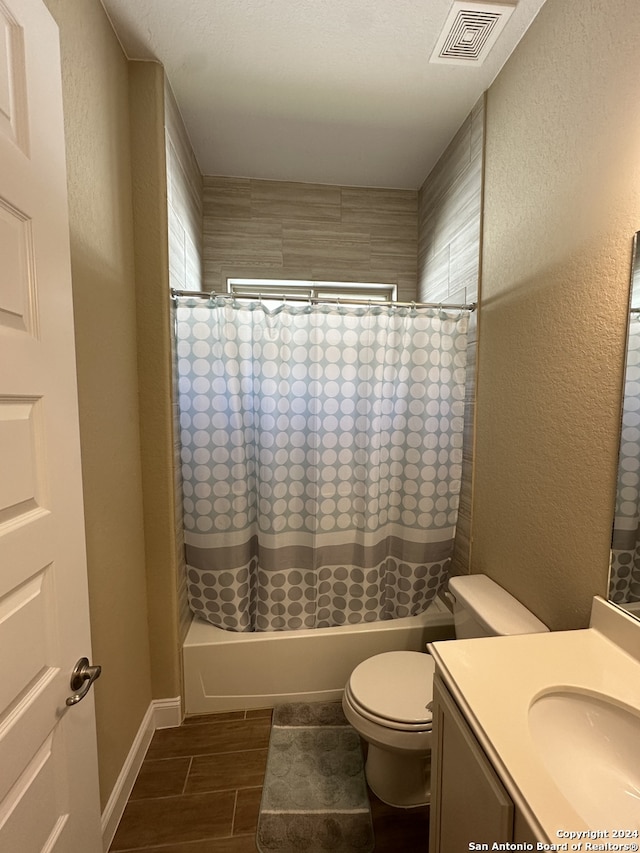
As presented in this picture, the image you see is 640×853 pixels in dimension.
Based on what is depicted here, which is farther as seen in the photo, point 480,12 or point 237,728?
point 237,728

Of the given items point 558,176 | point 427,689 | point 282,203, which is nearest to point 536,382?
point 558,176

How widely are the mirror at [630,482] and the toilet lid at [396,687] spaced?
719 mm

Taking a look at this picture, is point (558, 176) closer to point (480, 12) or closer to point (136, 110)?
point (480, 12)

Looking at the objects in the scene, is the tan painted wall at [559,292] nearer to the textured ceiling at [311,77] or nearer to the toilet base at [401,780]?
the textured ceiling at [311,77]

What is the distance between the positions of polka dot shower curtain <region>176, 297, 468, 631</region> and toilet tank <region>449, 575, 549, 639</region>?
1.19ft

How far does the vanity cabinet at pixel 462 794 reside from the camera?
25.3 inches

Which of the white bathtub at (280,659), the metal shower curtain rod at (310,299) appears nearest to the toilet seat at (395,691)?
the white bathtub at (280,659)

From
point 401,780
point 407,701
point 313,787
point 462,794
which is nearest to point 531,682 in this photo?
point 462,794

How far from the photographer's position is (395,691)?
1.35m

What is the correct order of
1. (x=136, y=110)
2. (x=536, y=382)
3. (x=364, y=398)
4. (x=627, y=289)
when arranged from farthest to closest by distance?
(x=364, y=398) < (x=136, y=110) < (x=536, y=382) < (x=627, y=289)

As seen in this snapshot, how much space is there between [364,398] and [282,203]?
54.0 inches

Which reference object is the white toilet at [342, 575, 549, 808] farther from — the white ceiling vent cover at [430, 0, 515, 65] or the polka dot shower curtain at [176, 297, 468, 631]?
the white ceiling vent cover at [430, 0, 515, 65]

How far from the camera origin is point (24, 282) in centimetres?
67

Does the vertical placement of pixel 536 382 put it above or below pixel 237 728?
above
